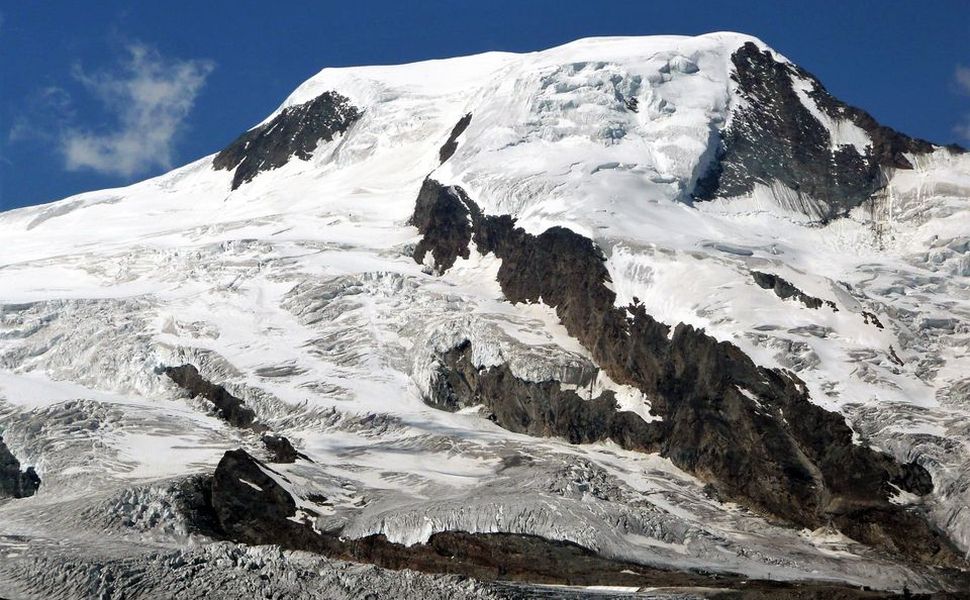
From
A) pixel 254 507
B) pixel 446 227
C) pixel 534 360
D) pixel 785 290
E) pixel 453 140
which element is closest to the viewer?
pixel 254 507

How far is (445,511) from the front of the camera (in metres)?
85.1

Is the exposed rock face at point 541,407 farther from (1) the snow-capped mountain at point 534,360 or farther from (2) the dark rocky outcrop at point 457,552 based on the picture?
(2) the dark rocky outcrop at point 457,552

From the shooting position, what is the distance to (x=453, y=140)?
483ft

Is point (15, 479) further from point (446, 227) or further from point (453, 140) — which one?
point (453, 140)

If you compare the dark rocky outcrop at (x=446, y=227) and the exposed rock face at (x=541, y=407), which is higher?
the dark rocky outcrop at (x=446, y=227)

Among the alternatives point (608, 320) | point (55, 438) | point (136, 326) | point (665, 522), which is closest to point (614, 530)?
point (665, 522)

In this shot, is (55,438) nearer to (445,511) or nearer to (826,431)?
(445,511)

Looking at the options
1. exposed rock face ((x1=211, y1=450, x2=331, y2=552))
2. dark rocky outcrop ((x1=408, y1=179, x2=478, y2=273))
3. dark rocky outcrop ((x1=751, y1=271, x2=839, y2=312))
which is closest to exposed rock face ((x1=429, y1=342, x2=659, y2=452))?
dark rocky outcrop ((x1=751, y1=271, x2=839, y2=312))

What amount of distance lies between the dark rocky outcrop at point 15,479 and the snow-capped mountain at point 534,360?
0.16m

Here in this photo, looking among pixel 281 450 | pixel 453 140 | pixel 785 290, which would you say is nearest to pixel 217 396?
pixel 281 450

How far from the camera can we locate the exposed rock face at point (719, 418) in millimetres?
91625

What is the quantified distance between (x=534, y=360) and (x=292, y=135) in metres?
74.5

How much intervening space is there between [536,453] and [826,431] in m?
18.0

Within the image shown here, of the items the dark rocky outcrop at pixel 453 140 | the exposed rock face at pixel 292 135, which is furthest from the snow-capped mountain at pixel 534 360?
the exposed rock face at pixel 292 135
